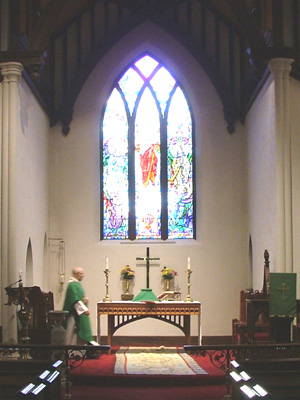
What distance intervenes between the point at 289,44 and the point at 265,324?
15.0 ft

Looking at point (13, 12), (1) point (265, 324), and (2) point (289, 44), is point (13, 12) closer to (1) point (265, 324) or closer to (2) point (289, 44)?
(2) point (289, 44)

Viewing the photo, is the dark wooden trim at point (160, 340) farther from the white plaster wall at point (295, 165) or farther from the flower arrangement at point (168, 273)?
the white plaster wall at point (295, 165)

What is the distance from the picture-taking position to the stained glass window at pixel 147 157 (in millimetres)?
15430

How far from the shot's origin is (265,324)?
40.7 ft

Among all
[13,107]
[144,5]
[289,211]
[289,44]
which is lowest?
[289,211]

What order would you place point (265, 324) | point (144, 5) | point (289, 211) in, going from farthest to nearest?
point (144, 5) → point (265, 324) → point (289, 211)

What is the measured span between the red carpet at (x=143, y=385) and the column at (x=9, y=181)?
1530 millimetres

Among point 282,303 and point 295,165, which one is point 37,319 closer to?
point 282,303

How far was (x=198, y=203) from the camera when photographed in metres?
15.2

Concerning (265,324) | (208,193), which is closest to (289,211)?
(265,324)

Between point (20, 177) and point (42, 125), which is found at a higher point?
point (42, 125)

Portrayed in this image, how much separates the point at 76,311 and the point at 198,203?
15.8 ft

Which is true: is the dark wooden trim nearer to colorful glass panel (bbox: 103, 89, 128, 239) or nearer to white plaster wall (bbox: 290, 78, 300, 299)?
colorful glass panel (bbox: 103, 89, 128, 239)

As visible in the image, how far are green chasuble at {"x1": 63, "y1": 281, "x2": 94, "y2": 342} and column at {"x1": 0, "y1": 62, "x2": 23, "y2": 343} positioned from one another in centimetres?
88
